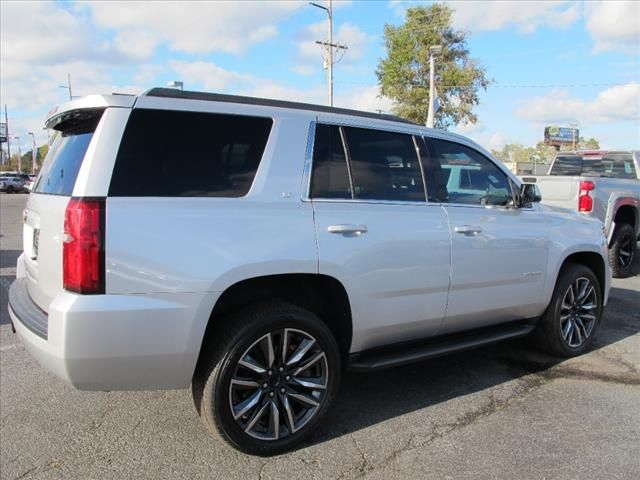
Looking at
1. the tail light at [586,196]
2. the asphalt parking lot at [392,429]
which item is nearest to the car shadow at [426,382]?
the asphalt parking lot at [392,429]

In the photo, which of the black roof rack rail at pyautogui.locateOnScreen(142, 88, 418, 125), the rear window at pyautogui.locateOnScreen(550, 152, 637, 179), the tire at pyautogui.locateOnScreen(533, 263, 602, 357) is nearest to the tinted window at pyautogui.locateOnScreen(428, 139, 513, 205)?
the black roof rack rail at pyautogui.locateOnScreen(142, 88, 418, 125)

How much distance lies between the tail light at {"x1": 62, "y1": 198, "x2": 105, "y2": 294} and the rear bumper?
0.07 meters

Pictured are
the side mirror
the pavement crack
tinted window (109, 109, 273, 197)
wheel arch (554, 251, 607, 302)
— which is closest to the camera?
tinted window (109, 109, 273, 197)

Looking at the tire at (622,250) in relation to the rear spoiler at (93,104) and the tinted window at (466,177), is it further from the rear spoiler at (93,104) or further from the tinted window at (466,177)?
the rear spoiler at (93,104)

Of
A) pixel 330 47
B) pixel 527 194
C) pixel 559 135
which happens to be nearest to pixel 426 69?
pixel 330 47

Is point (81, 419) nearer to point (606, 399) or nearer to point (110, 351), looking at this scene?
point (110, 351)

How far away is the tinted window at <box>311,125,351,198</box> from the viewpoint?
11.1ft

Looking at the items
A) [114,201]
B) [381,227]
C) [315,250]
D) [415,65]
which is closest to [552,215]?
[381,227]

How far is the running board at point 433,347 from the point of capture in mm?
3557

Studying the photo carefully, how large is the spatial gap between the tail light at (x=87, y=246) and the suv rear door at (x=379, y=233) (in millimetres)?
1187

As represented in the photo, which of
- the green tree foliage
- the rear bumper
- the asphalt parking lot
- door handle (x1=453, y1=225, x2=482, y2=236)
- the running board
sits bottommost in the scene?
Result: the asphalt parking lot

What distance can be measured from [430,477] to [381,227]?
145 cm

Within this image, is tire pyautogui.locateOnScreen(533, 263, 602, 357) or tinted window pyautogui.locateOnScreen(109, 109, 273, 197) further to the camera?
tire pyautogui.locateOnScreen(533, 263, 602, 357)

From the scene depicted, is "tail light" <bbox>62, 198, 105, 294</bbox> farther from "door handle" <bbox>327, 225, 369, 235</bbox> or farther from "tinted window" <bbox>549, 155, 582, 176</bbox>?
"tinted window" <bbox>549, 155, 582, 176</bbox>
